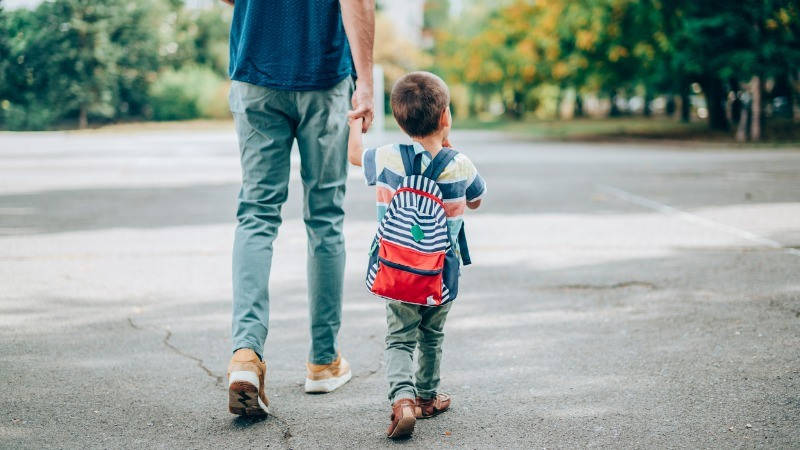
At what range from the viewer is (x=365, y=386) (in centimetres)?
336

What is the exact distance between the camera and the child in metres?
2.88

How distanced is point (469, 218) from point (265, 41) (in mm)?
5519

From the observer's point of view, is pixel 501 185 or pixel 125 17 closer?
pixel 125 17

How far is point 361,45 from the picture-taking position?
3098 mm

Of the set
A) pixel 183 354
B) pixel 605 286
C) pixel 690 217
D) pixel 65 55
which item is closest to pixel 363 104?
pixel 183 354

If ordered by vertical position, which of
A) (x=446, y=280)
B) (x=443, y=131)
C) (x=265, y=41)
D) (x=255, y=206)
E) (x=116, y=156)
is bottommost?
(x=116, y=156)

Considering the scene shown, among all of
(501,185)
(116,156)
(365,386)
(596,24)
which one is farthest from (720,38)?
(365,386)

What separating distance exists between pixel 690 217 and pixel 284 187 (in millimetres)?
6179

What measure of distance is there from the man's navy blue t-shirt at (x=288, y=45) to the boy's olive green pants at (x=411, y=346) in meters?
0.89

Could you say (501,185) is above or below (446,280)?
below

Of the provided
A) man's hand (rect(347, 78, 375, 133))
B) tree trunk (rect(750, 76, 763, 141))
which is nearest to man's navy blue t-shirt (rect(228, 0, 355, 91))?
man's hand (rect(347, 78, 375, 133))

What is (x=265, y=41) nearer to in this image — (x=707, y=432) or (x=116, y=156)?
(x=707, y=432)

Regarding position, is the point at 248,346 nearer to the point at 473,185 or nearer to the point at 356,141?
the point at 356,141

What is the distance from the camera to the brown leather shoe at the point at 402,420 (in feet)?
8.98
